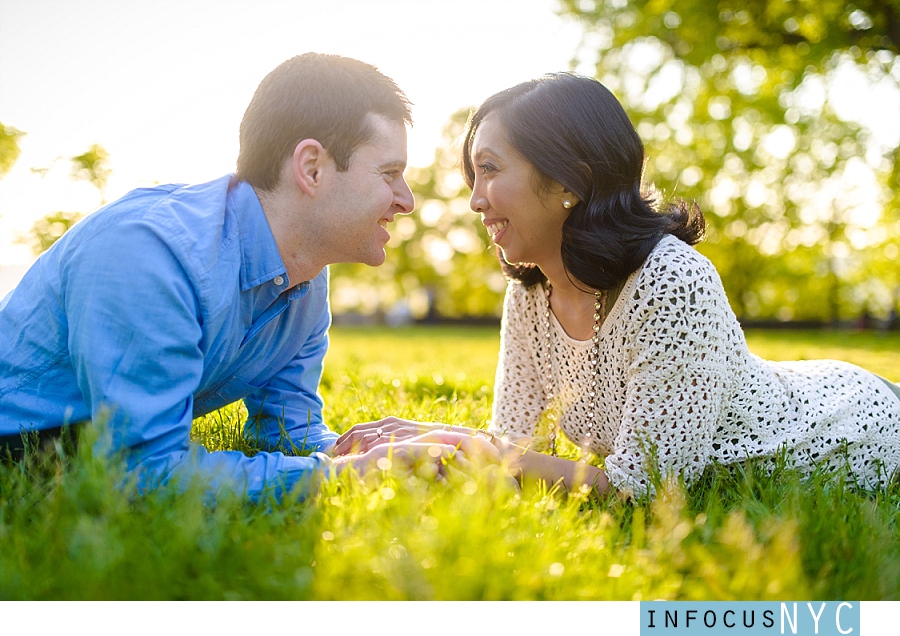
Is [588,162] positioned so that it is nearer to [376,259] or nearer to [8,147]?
[376,259]

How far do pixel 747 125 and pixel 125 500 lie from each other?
28.4m

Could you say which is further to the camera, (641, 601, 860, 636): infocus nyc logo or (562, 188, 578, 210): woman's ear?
(562, 188, 578, 210): woman's ear

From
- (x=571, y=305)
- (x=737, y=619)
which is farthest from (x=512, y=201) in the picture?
(x=737, y=619)

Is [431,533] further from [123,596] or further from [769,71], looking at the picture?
[769,71]

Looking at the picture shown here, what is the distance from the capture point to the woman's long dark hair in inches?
119

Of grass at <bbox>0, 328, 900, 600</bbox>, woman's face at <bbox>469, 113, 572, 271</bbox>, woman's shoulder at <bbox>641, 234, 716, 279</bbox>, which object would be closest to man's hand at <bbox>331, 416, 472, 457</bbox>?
grass at <bbox>0, 328, 900, 600</bbox>

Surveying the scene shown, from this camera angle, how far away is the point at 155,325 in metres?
2.16

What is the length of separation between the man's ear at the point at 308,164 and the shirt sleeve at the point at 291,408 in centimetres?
69

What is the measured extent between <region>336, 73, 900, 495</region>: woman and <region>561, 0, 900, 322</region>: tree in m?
10.4

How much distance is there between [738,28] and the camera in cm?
1245

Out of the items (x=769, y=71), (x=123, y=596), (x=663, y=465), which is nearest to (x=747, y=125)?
(x=769, y=71)

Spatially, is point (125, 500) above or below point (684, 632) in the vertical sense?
above

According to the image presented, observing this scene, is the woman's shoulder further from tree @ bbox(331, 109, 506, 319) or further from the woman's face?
tree @ bbox(331, 109, 506, 319)

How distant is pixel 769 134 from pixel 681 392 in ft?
89.9
